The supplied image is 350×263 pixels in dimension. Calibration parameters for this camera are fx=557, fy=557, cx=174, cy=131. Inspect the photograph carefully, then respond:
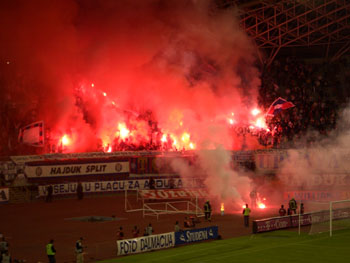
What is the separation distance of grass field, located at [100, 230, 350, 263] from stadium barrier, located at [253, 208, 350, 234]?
735 mm

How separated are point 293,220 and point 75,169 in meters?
15.7

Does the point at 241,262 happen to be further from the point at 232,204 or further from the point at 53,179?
the point at 53,179

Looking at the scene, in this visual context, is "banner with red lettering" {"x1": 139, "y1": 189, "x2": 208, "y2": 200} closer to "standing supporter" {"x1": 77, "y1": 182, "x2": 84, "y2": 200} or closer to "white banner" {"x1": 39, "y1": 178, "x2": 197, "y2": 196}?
"white banner" {"x1": 39, "y1": 178, "x2": 197, "y2": 196}

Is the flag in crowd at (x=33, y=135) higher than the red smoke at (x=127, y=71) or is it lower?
lower

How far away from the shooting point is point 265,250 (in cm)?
1958

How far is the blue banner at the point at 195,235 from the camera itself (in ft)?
70.5

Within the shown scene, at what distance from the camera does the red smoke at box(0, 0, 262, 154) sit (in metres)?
41.7

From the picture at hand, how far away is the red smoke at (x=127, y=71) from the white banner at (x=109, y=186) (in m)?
5.16

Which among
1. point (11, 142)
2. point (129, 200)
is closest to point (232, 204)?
point (129, 200)

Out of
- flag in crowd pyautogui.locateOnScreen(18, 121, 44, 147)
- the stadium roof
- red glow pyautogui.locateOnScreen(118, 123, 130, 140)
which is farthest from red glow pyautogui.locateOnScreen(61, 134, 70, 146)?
the stadium roof

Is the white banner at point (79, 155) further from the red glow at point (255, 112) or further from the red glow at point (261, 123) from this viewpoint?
the red glow at point (255, 112)

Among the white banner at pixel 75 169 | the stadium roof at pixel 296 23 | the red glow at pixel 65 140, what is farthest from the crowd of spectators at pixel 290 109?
the white banner at pixel 75 169

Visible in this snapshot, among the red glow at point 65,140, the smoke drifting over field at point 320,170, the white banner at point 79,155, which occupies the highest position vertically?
the red glow at point 65,140

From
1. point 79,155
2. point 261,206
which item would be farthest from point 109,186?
point 261,206
